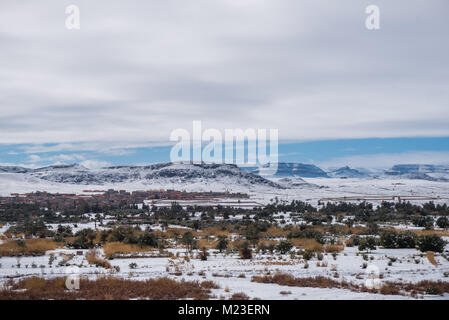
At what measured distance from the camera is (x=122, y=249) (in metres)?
22.8

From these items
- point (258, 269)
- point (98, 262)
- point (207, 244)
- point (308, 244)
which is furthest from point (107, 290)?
point (308, 244)

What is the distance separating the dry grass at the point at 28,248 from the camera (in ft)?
69.9

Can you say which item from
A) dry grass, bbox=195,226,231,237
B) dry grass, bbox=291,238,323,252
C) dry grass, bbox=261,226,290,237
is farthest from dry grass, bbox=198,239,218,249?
dry grass, bbox=291,238,323,252

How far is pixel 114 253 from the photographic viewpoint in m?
21.6

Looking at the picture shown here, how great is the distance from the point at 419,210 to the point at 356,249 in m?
34.1

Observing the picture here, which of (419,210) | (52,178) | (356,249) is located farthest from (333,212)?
(52,178)

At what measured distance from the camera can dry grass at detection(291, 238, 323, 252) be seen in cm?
2304

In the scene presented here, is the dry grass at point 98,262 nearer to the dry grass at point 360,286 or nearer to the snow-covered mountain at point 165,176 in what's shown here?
the dry grass at point 360,286

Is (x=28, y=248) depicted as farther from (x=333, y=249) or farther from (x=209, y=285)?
(x=333, y=249)

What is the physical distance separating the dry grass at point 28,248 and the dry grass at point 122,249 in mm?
3539

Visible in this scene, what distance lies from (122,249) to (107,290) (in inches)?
418

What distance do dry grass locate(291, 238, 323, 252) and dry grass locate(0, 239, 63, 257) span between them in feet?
51.2
